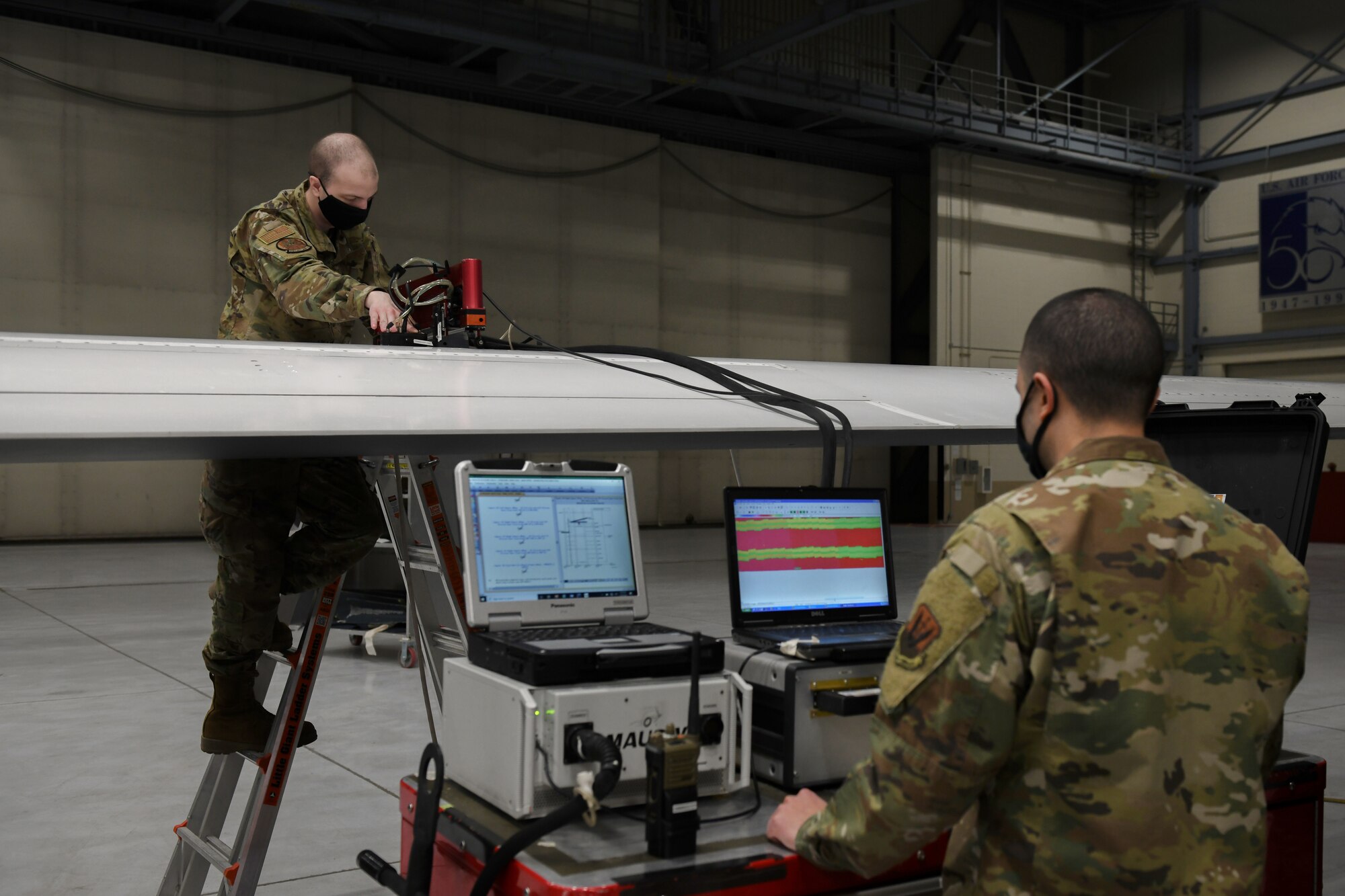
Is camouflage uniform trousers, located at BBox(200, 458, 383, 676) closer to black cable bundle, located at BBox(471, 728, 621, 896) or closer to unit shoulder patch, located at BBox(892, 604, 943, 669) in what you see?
black cable bundle, located at BBox(471, 728, 621, 896)

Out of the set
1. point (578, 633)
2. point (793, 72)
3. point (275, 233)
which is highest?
point (793, 72)

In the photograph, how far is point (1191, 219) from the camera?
2036cm

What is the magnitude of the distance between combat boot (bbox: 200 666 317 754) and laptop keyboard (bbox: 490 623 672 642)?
119cm

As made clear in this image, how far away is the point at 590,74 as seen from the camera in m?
14.6

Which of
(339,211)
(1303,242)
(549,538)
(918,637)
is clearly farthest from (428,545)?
(1303,242)

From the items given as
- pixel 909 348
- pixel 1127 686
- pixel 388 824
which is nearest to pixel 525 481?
pixel 1127 686

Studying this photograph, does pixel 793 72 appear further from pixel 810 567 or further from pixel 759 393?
pixel 810 567

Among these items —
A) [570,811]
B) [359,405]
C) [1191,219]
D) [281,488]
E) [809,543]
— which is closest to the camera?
[570,811]

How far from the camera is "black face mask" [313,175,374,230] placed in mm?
3113

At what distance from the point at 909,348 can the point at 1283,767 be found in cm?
1804

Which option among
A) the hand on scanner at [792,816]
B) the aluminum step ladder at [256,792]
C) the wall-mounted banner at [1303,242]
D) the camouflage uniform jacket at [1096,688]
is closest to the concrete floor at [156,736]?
the aluminum step ladder at [256,792]

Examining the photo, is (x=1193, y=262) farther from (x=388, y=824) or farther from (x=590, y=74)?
(x=388, y=824)

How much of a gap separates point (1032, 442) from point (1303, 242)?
19.4 meters

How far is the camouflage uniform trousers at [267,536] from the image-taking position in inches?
113
